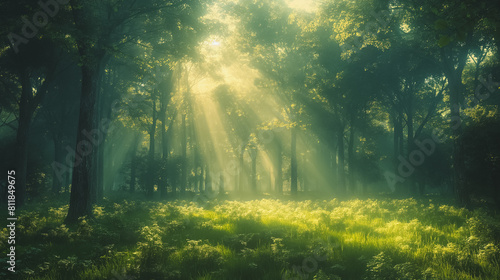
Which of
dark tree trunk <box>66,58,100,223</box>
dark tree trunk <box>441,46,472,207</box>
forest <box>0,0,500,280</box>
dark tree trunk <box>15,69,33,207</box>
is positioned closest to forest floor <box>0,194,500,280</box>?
forest <box>0,0,500,280</box>

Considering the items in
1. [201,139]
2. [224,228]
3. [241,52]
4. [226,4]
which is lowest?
[224,228]

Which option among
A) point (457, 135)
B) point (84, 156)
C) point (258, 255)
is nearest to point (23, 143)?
point (84, 156)

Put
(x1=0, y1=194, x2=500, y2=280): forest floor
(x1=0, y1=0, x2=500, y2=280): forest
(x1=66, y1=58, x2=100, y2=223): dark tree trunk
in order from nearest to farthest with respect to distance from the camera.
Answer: (x1=0, y1=194, x2=500, y2=280): forest floor, (x1=0, y1=0, x2=500, y2=280): forest, (x1=66, y1=58, x2=100, y2=223): dark tree trunk

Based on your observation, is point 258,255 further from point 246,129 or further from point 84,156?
point 246,129

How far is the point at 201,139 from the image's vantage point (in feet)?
154

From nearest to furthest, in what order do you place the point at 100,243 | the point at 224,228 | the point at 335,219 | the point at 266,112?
the point at 100,243, the point at 224,228, the point at 335,219, the point at 266,112

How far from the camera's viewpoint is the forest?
5.70 meters

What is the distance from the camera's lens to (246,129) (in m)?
43.2

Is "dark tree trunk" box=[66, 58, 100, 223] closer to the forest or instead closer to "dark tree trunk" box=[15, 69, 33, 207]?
the forest

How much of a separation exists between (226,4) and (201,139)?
3215cm

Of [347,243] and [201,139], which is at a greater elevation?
[201,139]

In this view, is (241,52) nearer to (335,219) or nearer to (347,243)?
(335,219)

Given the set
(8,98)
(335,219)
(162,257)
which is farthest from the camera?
(8,98)

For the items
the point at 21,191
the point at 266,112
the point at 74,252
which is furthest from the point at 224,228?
the point at 266,112
